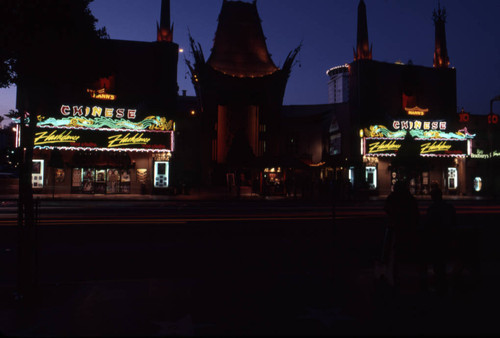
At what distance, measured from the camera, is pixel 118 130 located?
3025cm

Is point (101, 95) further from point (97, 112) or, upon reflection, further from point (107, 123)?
point (107, 123)

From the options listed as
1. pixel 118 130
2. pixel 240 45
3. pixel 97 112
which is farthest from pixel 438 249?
→ pixel 240 45

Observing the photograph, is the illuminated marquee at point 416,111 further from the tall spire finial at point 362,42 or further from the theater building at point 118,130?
the theater building at point 118,130

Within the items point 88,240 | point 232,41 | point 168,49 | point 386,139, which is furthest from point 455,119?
point 88,240

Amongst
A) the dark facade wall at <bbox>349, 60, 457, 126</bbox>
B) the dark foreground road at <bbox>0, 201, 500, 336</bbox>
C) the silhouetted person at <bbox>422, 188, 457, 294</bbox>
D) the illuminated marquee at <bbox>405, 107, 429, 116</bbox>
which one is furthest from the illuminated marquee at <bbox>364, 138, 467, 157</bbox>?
the silhouetted person at <bbox>422, 188, 457, 294</bbox>

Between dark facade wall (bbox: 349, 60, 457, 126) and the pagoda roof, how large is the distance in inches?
368

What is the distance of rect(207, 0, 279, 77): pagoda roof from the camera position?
40375 millimetres

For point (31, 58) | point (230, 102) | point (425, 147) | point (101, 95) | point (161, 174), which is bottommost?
point (161, 174)

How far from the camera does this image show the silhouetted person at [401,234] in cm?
548

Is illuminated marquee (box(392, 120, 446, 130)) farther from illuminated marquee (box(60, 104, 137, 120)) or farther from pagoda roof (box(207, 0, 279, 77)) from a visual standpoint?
illuminated marquee (box(60, 104, 137, 120))

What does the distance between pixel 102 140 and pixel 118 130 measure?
1429 millimetres

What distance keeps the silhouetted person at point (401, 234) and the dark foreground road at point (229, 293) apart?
0.50 metres

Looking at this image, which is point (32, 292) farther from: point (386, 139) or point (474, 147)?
point (474, 147)

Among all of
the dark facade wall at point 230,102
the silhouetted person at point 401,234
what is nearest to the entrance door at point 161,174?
the dark facade wall at point 230,102
